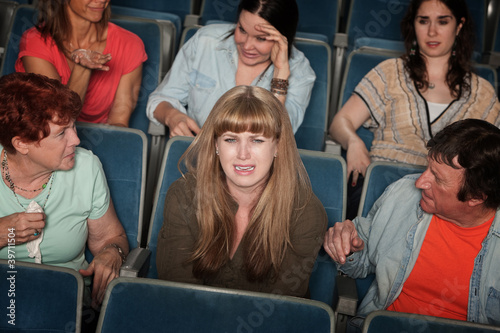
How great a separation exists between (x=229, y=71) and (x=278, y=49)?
21cm

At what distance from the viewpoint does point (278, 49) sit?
182cm

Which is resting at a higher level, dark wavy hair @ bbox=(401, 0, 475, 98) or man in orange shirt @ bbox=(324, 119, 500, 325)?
dark wavy hair @ bbox=(401, 0, 475, 98)

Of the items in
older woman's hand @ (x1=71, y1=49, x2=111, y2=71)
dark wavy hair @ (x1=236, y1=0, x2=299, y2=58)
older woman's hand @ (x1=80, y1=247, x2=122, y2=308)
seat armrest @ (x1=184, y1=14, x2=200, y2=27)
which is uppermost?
dark wavy hair @ (x1=236, y1=0, x2=299, y2=58)

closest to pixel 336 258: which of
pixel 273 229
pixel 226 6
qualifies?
pixel 273 229

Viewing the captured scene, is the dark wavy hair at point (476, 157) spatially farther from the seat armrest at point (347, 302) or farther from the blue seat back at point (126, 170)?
the blue seat back at point (126, 170)

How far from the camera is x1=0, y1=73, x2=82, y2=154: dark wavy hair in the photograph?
1184 mm

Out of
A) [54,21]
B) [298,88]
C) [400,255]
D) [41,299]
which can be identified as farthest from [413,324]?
[54,21]

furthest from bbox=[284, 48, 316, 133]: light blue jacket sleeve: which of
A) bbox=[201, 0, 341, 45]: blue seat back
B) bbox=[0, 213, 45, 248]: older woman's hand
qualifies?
bbox=[0, 213, 45, 248]: older woman's hand

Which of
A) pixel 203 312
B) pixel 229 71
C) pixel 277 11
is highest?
pixel 277 11

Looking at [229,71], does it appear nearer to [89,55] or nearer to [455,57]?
[89,55]

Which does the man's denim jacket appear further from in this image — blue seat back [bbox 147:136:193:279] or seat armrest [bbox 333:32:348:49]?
seat armrest [bbox 333:32:348:49]

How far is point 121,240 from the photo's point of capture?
1400mm

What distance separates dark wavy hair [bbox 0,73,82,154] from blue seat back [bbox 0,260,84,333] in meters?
0.35

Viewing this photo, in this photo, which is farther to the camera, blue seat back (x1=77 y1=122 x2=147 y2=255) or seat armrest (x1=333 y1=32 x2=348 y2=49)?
seat armrest (x1=333 y1=32 x2=348 y2=49)
